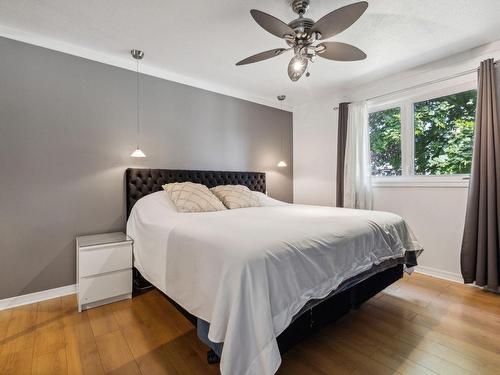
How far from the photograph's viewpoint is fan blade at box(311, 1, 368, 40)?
1.46 m

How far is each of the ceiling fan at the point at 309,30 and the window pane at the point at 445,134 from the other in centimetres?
170

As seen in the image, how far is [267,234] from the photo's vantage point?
1.48 metres

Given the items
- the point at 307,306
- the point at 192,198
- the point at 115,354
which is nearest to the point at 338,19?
the point at 307,306

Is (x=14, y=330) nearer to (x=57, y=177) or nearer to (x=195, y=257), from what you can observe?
(x=57, y=177)

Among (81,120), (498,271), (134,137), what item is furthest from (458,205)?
(81,120)

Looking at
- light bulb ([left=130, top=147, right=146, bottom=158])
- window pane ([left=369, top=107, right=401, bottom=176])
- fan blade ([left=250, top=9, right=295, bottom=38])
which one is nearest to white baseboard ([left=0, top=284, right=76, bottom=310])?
light bulb ([left=130, top=147, right=146, bottom=158])

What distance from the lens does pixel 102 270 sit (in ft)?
7.06

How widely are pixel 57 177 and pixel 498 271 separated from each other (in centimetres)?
435

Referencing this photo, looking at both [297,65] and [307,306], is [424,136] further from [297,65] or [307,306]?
[307,306]

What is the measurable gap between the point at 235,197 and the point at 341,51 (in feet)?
5.95

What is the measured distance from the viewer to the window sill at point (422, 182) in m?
2.72

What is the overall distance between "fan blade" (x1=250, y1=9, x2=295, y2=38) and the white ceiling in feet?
1.10

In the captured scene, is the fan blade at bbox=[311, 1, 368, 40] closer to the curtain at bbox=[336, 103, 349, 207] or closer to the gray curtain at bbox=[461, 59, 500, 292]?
the gray curtain at bbox=[461, 59, 500, 292]

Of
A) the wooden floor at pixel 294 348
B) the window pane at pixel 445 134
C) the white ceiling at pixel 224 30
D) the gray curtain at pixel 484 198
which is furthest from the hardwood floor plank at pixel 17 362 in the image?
the window pane at pixel 445 134
